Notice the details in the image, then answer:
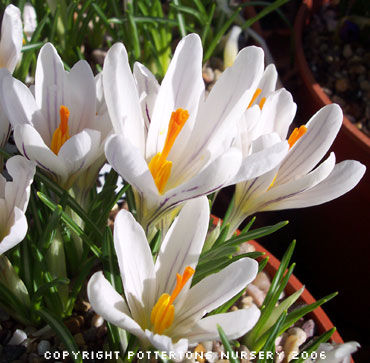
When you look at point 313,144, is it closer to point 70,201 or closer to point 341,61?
point 70,201

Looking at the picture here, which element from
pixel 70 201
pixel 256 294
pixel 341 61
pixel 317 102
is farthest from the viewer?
pixel 341 61

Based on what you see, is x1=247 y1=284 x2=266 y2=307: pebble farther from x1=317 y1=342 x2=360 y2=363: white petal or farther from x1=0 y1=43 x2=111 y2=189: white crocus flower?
x1=0 y1=43 x2=111 y2=189: white crocus flower

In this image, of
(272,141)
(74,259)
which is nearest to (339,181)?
(272,141)

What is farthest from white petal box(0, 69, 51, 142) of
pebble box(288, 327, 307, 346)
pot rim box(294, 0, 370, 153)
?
pot rim box(294, 0, 370, 153)

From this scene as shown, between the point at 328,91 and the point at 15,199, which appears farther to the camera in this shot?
the point at 328,91

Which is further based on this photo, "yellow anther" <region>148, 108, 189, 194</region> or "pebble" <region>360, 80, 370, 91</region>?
"pebble" <region>360, 80, 370, 91</region>

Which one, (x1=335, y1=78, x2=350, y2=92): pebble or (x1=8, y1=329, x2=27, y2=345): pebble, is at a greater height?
(x1=335, y1=78, x2=350, y2=92): pebble

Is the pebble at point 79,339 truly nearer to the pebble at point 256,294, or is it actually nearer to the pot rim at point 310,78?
the pebble at point 256,294

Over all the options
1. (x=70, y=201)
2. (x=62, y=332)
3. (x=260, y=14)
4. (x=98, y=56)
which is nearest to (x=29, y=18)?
(x=98, y=56)
